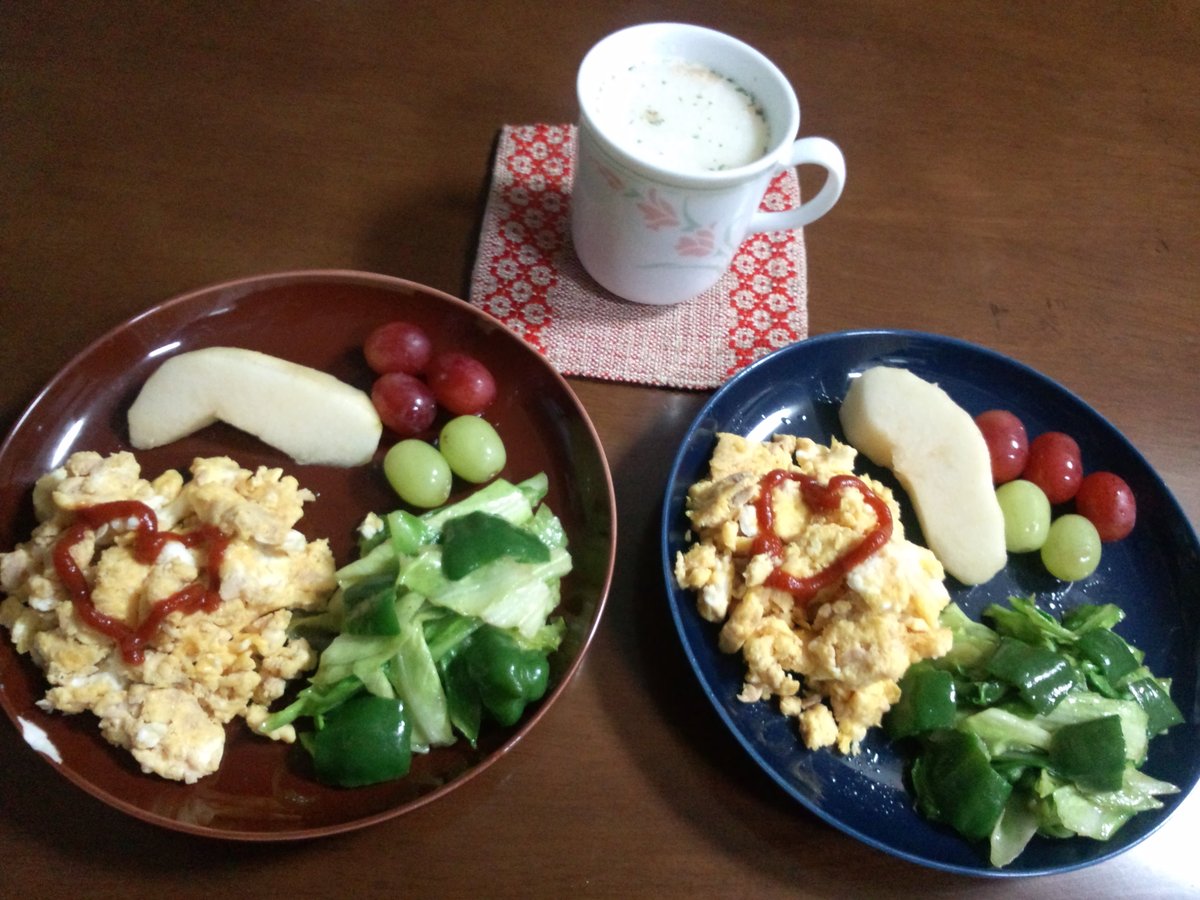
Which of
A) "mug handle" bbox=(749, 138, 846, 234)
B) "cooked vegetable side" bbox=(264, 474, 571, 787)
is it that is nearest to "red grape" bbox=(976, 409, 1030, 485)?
"mug handle" bbox=(749, 138, 846, 234)

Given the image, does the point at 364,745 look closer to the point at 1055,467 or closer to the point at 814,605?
the point at 814,605

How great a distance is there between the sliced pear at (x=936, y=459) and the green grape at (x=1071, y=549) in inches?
4.0

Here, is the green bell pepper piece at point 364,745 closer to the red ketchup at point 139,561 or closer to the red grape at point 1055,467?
the red ketchup at point 139,561

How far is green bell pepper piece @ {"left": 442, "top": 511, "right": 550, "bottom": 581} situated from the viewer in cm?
99

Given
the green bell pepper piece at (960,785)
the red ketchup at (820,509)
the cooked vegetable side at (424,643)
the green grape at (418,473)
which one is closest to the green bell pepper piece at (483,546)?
the cooked vegetable side at (424,643)

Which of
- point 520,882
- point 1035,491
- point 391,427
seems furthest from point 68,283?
point 1035,491

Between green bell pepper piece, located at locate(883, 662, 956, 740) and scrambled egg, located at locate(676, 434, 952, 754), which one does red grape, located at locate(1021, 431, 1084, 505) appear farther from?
green bell pepper piece, located at locate(883, 662, 956, 740)

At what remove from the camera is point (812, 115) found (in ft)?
5.49

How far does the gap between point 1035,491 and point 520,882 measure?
969 millimetres

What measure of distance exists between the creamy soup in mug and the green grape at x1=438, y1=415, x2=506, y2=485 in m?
0.45

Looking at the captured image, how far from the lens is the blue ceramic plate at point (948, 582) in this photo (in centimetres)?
100

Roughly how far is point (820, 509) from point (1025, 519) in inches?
13.6

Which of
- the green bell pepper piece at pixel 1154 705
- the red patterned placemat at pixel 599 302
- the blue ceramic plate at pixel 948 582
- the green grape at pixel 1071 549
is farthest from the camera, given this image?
the red patterned placemat at pixel 599 302

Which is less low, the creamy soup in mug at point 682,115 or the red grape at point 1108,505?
the creamy soup in mug at point 682,115
